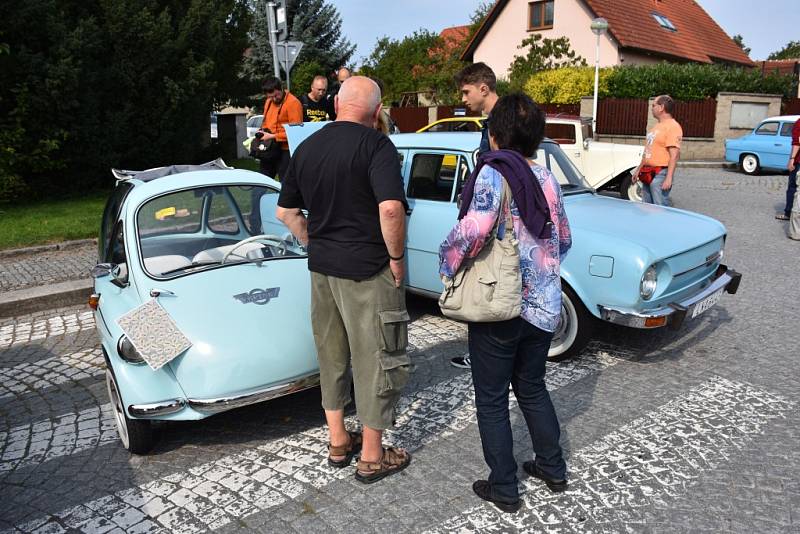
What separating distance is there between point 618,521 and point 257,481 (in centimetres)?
187

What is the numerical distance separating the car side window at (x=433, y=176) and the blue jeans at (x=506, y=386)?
112 inches

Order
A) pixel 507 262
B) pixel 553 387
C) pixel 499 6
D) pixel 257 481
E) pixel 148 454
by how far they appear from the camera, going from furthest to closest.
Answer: pixel 499 6, pixel 553 387, pixel 148 454, pixel 257 481, pixel 507 262

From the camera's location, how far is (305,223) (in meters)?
3.63

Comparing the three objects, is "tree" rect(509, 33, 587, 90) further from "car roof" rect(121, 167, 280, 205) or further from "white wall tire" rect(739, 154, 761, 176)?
"car roof" rect(121, 167, 280, 205)

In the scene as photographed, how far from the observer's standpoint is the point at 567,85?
1009 inches

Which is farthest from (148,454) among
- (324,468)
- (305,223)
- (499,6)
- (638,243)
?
(499,6)

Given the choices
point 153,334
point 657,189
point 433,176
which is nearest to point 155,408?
point 153,334

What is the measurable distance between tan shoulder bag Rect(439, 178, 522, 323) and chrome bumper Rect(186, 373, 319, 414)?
1276 mm

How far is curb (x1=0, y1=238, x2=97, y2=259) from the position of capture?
821 cm

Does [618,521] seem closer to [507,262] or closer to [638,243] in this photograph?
[507,262]

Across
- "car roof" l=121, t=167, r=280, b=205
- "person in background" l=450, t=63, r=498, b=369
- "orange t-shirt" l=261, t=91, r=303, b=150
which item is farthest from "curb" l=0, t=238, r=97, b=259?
"person in background" l=450, t=63, r=498, b=369

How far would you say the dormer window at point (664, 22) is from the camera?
33406mm

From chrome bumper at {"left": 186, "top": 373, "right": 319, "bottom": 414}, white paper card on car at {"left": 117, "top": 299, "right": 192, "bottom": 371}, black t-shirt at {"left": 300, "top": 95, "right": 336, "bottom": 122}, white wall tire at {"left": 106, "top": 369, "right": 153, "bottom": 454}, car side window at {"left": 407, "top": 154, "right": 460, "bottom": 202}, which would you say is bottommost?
white wall tire at {"left": 106, "top": 369, "right": 153, "bottom": 454}

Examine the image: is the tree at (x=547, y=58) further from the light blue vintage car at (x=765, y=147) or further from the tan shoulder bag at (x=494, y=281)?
the tan shoulder bag at (x=494, y=281)
